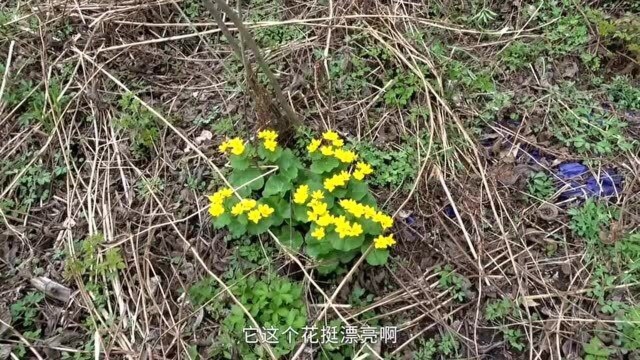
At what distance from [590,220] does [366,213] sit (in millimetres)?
977

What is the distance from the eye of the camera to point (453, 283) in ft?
7.87

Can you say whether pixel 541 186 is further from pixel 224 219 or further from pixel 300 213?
pixel 224 219

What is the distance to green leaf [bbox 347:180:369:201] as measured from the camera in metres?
2.47

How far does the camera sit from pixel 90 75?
302cm

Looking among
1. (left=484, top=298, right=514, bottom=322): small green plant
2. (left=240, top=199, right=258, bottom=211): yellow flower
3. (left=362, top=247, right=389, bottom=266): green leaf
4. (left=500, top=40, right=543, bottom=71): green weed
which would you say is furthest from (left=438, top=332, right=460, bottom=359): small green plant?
(left=500, top=40, right=543, bottom=71): green weed

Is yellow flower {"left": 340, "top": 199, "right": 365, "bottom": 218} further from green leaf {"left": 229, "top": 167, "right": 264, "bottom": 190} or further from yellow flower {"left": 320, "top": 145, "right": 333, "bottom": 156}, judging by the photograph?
green leaf {"left": 229, "top": 167, "right": 264, "bottom": 190}

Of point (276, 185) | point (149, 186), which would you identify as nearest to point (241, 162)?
point (276, 185)

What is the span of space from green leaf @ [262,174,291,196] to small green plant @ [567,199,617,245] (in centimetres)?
122

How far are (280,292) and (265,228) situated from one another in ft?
0.88

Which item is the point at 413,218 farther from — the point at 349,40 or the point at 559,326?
the point at 349,40

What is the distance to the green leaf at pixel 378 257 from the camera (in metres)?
2.34

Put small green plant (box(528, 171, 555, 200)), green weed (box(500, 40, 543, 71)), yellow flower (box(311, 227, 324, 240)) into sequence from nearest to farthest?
yellow flower (box(311, 227, 324, 240))
small green plant (box(528, 171, 555, 200))
green weed (box(500, 40, 543, 71))

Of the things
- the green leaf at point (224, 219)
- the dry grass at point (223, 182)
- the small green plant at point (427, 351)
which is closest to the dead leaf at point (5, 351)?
the dry grass at point (223, 182)

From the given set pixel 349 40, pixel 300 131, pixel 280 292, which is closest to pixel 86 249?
pixel 280 292
